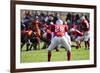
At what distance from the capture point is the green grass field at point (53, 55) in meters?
1.92

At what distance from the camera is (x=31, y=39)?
1946 millimetres

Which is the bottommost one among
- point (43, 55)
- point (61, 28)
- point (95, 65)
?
point (95, 65)

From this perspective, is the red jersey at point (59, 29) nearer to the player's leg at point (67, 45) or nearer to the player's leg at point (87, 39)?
the player's leg at point (67, 45)

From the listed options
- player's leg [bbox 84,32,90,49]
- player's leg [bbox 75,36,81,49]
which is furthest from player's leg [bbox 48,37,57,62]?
player's leg [bbox 84,32,90,49]

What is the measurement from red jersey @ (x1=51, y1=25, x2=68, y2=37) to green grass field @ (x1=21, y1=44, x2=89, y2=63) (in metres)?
0.17

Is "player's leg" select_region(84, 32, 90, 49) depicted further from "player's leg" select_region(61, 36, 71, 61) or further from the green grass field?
"player's leg" select_region(61, 36, 71, 61)

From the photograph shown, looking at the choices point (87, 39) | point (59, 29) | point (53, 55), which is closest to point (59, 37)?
point (59, 29)

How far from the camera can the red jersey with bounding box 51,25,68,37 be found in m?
2.02

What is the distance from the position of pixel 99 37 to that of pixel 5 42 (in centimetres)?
104

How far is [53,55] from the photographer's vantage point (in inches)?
79.4

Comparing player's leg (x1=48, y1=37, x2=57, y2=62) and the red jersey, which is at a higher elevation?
the red jersey

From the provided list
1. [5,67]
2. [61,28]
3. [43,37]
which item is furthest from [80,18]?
Answer: [5,67]

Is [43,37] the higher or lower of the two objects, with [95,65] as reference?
higher

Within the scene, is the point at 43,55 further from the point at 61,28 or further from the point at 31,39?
the point at 61,28
